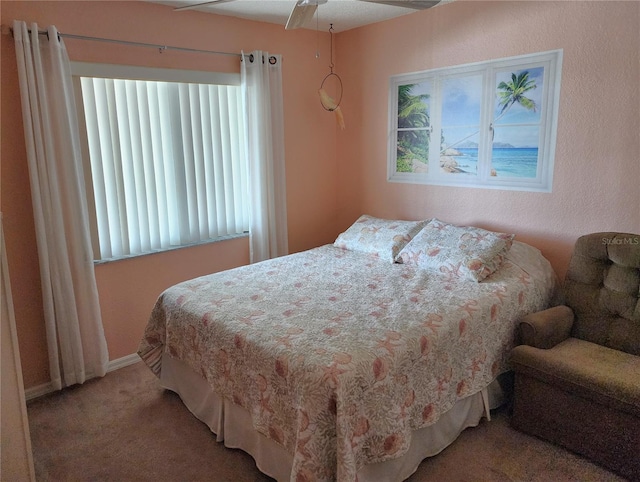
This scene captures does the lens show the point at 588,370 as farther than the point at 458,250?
No

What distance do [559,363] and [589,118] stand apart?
1456 millimetres

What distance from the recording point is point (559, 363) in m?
2.22

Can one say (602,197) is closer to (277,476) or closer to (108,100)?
(277,476)

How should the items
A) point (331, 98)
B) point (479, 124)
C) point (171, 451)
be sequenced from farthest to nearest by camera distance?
point (331, 98) → point (479, 124) → point (171, 451)

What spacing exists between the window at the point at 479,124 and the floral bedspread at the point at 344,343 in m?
0.59

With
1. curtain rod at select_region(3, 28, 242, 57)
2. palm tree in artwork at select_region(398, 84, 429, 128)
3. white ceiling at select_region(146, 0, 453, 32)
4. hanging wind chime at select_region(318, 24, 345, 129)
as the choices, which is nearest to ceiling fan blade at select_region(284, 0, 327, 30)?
white ceiling at select_region(146, 0, 453, 32)

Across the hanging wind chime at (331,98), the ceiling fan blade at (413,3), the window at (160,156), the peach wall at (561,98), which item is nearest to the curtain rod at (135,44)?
the window at (160,156)

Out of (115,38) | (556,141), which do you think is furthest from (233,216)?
(556,141)

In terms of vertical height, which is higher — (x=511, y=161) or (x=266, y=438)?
(x=511, y=161)

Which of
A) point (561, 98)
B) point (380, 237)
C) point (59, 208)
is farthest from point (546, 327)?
point (59, 208)

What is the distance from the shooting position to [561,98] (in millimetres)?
2779

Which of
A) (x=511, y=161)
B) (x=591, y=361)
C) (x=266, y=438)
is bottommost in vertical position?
(x=266, y=438)

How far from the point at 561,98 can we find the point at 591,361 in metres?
1.56

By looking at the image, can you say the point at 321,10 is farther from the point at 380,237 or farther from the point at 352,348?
the point at 352,348
